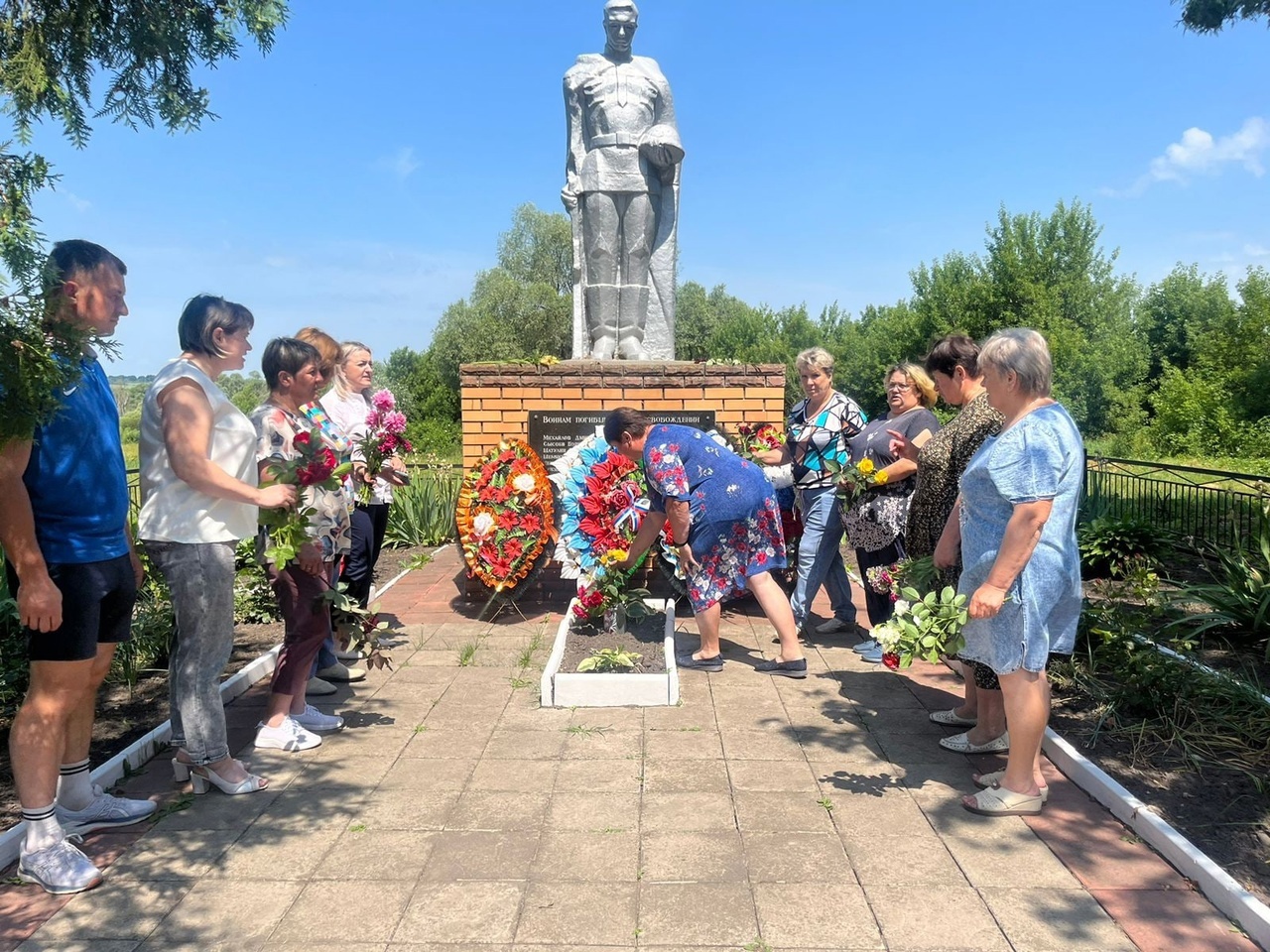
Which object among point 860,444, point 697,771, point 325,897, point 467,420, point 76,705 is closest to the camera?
point 325,897

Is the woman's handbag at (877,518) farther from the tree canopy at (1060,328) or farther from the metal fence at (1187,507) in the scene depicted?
the tree canopy at (1060,328)

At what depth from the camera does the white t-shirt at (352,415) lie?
4.77 m

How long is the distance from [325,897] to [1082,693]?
A: 11.5 ft

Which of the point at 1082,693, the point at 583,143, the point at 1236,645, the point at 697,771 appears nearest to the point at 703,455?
the point at 697,771

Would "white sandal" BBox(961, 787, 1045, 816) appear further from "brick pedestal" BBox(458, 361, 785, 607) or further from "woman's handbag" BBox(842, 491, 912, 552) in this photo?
"brick pedestal" BBox(458, 361, 785, 607)

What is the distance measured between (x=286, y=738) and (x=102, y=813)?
0.77 meters

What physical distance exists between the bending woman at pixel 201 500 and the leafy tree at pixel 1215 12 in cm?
822

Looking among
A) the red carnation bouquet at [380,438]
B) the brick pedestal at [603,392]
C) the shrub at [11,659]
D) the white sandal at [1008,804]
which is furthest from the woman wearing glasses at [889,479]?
the shrub at [11,659]

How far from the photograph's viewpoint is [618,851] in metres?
2.83

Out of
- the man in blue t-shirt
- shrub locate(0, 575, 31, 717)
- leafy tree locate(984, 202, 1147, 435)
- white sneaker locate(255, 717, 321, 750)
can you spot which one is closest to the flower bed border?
white sneaker locate(255, 717, 321, 750)

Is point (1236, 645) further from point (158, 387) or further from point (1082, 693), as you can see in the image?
point (158, 387)

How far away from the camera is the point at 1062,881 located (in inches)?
104

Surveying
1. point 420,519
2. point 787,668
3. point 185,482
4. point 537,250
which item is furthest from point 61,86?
point 537,250

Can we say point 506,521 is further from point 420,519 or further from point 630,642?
→ point 420,519
